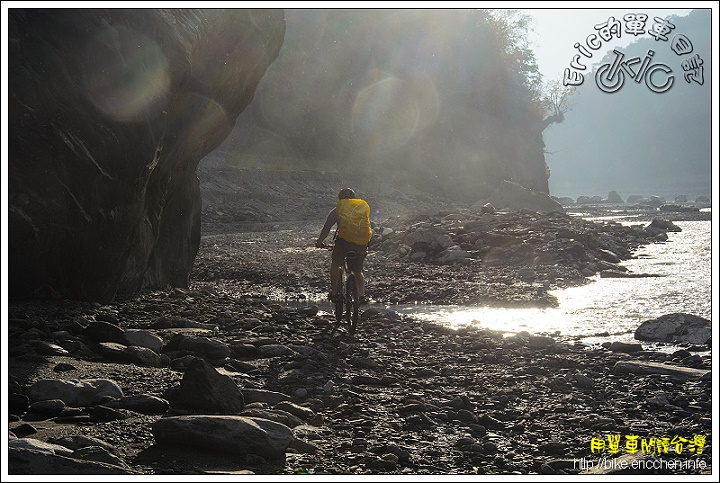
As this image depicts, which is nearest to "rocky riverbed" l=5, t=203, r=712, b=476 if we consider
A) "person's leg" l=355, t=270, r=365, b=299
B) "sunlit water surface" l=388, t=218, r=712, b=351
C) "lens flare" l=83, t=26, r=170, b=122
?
"person's leg" l=355, t=270, r=365, b=299

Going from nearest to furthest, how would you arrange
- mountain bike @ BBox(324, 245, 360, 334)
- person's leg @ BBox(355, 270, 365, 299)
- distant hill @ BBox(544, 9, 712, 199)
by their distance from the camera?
mountain bike @ BBox(324, 245, 360, 334) < person's leg @ BBox(355, 270, 365, 299) < distant hill @ BBox(544, 9, 712, 199)

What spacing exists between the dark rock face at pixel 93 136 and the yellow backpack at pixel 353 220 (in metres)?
3.05

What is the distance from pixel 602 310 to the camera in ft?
38.8

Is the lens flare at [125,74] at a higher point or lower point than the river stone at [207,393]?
higher

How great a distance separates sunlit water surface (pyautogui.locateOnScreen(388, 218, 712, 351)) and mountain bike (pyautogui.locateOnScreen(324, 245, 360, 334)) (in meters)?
1.91

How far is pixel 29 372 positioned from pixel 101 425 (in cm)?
146

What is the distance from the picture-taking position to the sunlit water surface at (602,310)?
1023 centimetres

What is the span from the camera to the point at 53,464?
3895mm

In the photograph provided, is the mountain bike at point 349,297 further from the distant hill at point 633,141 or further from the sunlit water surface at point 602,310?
the distant hill at point 633,141

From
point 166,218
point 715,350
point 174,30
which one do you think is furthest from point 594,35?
point 166,218

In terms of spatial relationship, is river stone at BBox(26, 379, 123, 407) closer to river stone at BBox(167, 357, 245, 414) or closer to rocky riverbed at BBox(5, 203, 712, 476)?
rocky riverbed at BBox(5, 203, 712, 476)

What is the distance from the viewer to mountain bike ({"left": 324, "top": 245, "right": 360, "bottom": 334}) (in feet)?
31.3

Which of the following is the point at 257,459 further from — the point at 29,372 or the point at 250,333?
the point at 250,333

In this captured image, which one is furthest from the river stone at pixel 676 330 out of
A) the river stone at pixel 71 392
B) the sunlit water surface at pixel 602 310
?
the river stone at pixel 71 392
